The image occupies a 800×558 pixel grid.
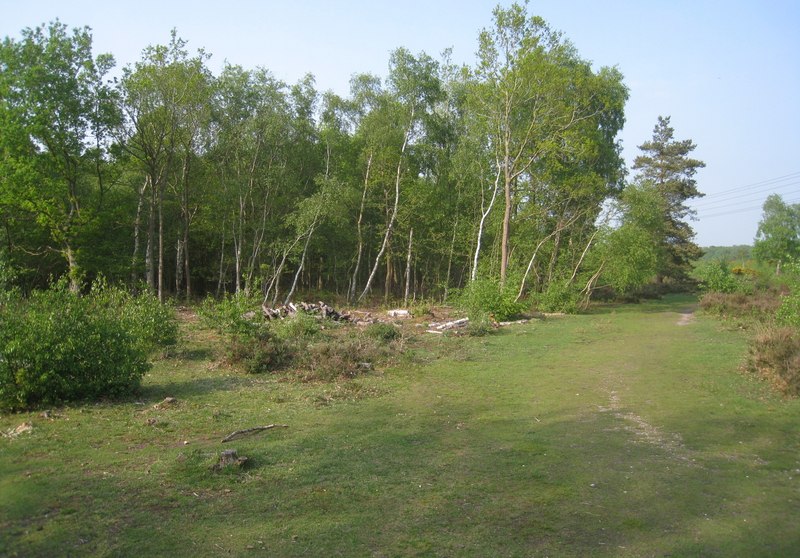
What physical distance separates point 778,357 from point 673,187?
3939 centimetres

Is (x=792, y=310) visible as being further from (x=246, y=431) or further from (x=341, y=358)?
(x=246, y=431)

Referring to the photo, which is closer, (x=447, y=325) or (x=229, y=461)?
(x=229, y=461)

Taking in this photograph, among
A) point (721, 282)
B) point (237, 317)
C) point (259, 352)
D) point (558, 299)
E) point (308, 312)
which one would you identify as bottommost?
point (259, 352)


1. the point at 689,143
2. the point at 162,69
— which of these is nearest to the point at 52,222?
the point at 162,69

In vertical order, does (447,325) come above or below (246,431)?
above

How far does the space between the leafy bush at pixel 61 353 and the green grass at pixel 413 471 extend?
41 centimetres

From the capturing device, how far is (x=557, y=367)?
1286cm

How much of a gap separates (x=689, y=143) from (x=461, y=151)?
24.6 m

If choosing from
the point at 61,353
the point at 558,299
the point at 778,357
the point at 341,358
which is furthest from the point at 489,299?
the point at 61,353

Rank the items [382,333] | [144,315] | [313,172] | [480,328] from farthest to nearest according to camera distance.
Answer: [313,172], [480,328], [382,333], [144,315]

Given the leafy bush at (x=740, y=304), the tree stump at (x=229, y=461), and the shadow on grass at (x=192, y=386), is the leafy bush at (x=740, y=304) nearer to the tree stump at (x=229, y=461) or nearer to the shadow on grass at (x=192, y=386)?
the shadow on grass at (x=192, y=386)

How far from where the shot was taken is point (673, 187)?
150ft

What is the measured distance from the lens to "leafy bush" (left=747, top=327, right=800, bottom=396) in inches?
383

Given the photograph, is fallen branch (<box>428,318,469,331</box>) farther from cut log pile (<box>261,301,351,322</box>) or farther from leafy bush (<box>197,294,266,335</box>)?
leafy bush (<box>197,294,266,335</box>)
